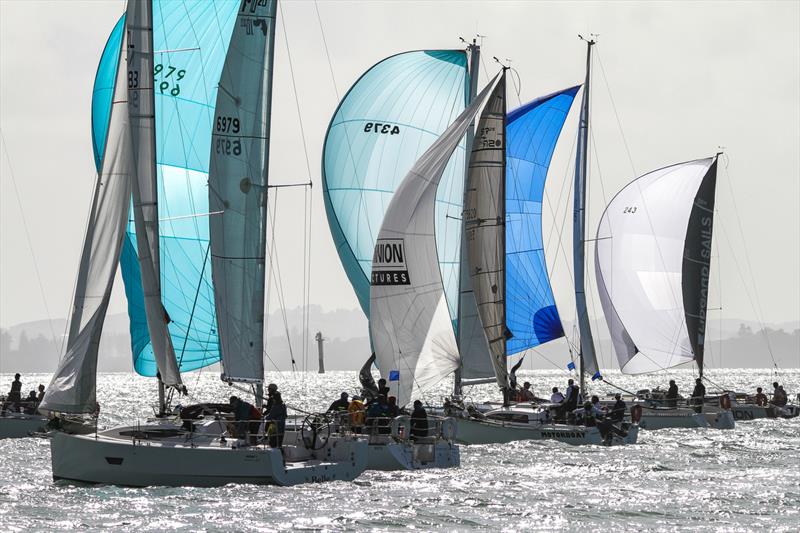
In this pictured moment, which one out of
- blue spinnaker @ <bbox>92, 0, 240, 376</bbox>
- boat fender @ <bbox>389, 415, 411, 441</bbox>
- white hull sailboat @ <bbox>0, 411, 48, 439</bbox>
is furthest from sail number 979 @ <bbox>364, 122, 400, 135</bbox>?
boat fender @ <bbox>389, 415, 411, 441</bbox>

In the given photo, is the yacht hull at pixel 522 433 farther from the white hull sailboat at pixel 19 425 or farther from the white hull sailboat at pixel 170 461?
the white hull sailboat at pixel 19 425

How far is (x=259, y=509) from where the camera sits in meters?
21.9

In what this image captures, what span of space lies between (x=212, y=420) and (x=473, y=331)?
13174 mm

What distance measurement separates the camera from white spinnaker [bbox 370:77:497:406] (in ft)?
94.2

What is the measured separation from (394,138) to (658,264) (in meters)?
14.5

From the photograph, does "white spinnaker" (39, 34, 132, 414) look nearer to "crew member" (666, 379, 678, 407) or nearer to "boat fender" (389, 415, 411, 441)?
"boat fender" (389, 415, 411, 441)

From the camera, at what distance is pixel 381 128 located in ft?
129

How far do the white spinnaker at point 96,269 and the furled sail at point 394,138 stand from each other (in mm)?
11996

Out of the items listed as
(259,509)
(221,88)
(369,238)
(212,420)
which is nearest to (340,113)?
(369,238)

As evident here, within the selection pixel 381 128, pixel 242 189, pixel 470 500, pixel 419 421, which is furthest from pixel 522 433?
pixel 242 189

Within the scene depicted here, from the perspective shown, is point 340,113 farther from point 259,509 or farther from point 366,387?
point 259,509

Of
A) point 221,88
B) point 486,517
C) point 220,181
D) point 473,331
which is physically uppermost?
point 221,88

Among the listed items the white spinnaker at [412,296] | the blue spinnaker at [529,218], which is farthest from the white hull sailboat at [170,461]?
the blue spinnaker at [529,218]

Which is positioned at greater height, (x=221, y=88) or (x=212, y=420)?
(x=221, y=88)
